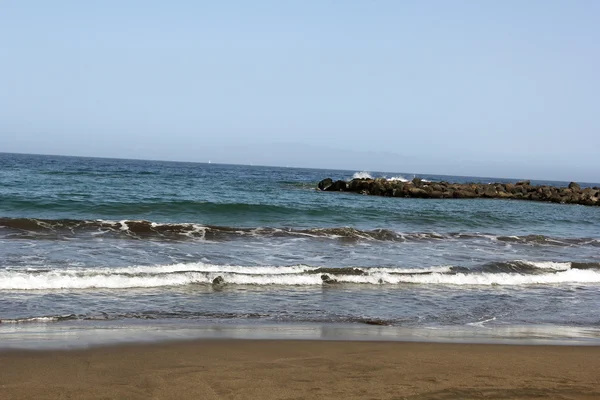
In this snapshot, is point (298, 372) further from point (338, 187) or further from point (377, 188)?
point (338, 187)

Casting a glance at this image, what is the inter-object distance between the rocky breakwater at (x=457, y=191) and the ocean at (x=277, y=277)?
50.5 ft

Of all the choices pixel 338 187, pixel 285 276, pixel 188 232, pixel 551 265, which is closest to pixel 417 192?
pixel 338 187

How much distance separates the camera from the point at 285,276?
11953mm

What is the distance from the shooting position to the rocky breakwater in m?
40.3

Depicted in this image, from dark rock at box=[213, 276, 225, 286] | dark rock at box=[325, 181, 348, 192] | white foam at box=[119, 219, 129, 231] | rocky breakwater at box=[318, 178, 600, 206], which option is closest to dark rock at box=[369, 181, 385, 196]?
rocky breakwater at box=[318, 178, 600, 206]

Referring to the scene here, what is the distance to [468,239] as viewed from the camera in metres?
20.3

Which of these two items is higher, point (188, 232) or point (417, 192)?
point (417, 192)

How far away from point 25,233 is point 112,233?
225cm

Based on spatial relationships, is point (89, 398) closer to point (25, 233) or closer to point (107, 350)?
point (107, 350)

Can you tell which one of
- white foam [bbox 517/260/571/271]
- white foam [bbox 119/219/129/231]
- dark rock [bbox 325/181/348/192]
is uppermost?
dark rock [bbox 325/181/348/192]

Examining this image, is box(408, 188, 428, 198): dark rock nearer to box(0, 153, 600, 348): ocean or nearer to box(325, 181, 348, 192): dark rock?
box(325, 181, 348, 192): dark rock

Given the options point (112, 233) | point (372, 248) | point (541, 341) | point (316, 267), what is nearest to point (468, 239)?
point (372, 248)

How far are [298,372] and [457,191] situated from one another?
3786cm

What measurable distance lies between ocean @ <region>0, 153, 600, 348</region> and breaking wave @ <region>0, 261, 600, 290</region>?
Result: 0.13ft
